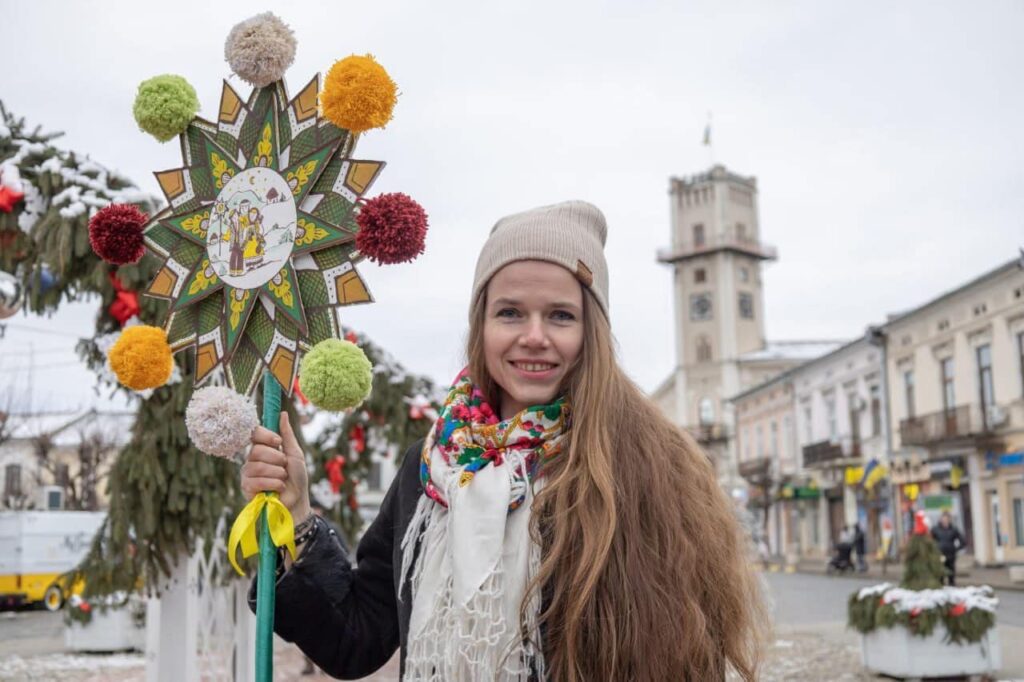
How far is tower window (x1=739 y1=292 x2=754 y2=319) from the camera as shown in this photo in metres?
52.6

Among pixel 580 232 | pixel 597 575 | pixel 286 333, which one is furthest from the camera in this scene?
pixel 286 333

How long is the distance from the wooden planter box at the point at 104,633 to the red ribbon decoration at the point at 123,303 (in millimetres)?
7576

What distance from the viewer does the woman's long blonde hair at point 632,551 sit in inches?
68.7

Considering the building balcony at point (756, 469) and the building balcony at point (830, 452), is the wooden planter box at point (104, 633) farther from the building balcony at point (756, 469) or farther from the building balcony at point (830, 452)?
the building balcony at point (756, 469)

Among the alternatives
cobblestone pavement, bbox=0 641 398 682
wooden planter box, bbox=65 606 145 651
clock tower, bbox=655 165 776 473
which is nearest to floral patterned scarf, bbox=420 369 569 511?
cobblestone pavement, bbox=0 641 398 682

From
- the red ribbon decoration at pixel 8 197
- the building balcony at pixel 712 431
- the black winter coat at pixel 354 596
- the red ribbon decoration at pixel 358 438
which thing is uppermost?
the building balcony at pixel 712 431

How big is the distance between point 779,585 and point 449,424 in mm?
22395

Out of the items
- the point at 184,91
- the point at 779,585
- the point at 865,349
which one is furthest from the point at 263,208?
the point at 865,349

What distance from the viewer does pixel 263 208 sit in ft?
7.15

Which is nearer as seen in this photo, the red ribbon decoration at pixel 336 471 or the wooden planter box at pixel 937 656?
the wooden planter box at pixel 937 656

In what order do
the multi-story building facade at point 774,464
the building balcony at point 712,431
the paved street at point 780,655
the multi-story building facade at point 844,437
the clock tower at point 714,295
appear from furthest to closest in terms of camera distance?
the clock tower at point 714,295, the building balcony at point 712,431, the multi-story building facade at point 774,464, the multi-story building facade at point 844,437, the paved street at point 780,655

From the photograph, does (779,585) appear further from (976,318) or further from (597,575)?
(597,575)

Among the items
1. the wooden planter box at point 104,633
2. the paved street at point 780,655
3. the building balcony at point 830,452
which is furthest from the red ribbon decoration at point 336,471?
the building balcony at point 830,452

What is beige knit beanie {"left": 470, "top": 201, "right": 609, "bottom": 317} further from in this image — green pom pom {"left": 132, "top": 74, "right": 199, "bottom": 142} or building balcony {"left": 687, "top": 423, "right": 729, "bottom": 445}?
building balcony {"left": 687, "top": 423, "right": 729, "bottom": 445}
